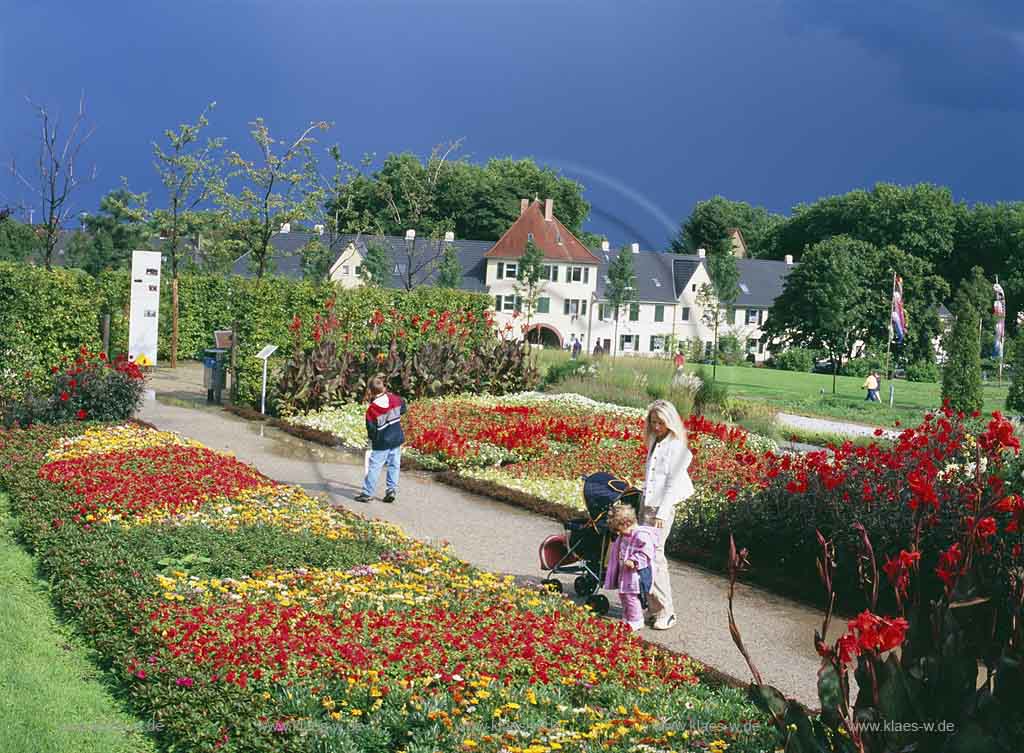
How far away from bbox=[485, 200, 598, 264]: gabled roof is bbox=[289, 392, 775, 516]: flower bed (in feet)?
176

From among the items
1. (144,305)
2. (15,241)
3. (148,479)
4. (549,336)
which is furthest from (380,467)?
(549,336)

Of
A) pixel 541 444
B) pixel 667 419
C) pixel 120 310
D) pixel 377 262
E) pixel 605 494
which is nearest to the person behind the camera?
pixel 667 419

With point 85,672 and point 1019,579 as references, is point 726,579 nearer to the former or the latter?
point 85,672

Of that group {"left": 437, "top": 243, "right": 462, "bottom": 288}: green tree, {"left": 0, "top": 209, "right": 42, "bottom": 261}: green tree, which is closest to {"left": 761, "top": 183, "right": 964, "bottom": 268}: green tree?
{"left": 437, "top": 243, "right": 462, "bottom": 288}: green tree

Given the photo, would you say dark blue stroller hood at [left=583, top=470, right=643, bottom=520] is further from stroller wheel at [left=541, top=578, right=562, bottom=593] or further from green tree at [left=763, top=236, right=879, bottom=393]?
green tree at [left=763, top=236, right=879, bottom=393]

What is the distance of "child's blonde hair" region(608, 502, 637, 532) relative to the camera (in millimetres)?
8086

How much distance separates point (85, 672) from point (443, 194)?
72.8 metres

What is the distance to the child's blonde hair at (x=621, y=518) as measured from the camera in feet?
26.5

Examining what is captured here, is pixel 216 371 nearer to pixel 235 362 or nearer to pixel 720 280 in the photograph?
pixel 235 362

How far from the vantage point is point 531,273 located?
70.4 metres

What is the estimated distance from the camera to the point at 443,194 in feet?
255

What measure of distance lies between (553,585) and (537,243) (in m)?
66.6

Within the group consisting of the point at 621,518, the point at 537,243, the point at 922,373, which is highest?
the point at 537,243

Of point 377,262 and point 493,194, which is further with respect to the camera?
point 493,194
